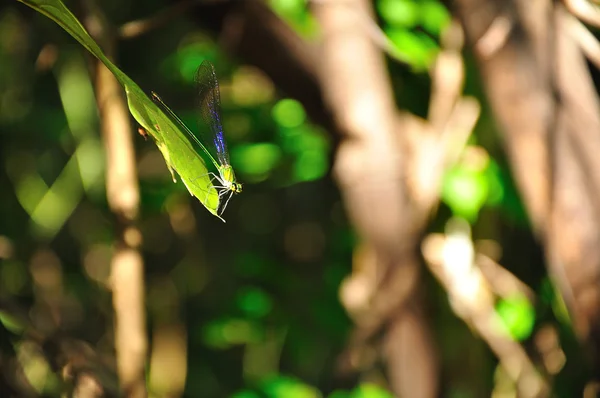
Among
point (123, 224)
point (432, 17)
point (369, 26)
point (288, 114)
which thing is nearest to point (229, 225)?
point (288, 114)

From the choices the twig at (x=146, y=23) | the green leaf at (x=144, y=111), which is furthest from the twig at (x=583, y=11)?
the green leaf at (x=144, y=111)

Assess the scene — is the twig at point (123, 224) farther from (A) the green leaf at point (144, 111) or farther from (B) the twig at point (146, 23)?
(A) the green leaf at point (144, 111)

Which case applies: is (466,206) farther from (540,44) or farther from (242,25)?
(242,25)

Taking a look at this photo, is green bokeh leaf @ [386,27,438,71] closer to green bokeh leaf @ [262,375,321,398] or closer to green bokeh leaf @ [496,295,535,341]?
green bokeh leaf @ [496,295,535,341]

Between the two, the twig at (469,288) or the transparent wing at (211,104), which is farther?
the twig at (469,288)

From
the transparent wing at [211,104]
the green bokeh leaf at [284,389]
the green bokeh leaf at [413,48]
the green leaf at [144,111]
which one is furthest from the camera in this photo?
the green bokeh leaf at [284,389]

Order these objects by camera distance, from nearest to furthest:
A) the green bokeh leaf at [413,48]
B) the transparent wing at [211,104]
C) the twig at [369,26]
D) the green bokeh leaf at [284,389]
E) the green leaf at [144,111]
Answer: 1. the green leaf at [144,111]
2. the transparent wing at [211,104]
3. the twig at [369,26]
4. the green bokeh leaf at [413,48]
5. the green bokeh leaf at [284,389]

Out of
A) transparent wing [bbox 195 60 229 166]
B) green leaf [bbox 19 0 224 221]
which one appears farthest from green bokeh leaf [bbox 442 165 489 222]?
green leaf [bbox 19 0 224 221]
